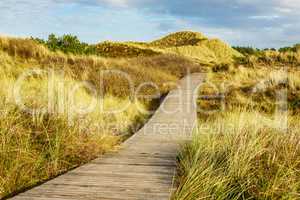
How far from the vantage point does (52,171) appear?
6938mm

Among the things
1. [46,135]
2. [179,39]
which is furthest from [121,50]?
[46,135]

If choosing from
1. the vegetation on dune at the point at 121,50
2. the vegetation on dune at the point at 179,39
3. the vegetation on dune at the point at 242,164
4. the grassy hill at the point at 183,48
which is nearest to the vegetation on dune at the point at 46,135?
the vegetation on dune at the point at 242,164

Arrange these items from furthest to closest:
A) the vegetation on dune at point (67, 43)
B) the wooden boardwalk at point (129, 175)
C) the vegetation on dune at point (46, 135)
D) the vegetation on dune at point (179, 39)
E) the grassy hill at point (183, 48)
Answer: the vegetation on dune at point (179, 39) → the grassy hill at point (183, 48) → the vegetation on dune at point (67, 43) → the vegetation on dune at point (46, 135) → the wooden boardwalk at point (129, 175)

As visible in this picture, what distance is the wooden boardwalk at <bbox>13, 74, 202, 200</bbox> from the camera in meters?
5.49

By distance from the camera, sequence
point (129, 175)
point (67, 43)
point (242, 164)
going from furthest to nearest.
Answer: point (67, 43) → point (242, 164) → point (129, 175)

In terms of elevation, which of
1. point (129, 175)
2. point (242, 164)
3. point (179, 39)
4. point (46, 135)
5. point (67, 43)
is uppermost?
point (179, 39)

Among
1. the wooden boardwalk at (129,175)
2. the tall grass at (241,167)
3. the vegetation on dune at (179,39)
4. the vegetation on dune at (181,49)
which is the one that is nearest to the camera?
the wooden boardwalk at (129,175)

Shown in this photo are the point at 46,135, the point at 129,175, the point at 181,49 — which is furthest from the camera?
the point at 181,49

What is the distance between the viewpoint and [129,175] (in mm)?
6457

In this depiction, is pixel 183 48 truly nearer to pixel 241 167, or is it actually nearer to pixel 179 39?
pixel 179 39

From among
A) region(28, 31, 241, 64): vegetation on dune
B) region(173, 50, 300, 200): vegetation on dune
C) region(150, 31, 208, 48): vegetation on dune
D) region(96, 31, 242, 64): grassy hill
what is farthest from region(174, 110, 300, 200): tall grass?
region(150, 31, 208, 48): vegetation on dune

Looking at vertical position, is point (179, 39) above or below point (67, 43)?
above

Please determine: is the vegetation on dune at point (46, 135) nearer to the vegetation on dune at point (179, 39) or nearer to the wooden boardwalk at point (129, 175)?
the wooden boardwalk at point (129, 175)

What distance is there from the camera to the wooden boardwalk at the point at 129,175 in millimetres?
5488
